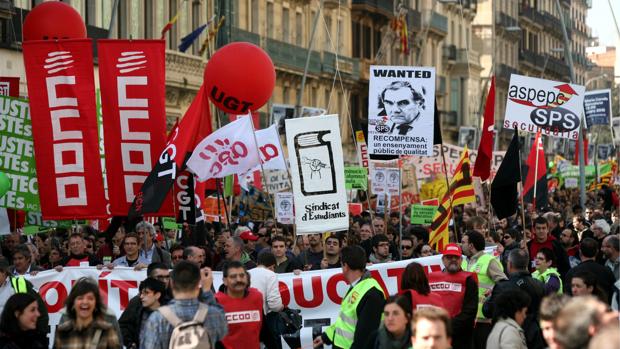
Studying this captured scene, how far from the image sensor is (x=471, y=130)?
5888 centimetres

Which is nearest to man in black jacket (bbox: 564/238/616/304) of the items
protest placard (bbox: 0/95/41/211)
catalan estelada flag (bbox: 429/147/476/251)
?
catalan estelada flag (bbox: 429/147/476/251)

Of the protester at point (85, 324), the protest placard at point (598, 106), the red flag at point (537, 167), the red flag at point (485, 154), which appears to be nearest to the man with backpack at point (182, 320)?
the protester at point (85, 324)

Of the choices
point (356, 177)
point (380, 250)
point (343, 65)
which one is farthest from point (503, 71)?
point (380, 250)

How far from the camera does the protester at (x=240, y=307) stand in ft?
32.4

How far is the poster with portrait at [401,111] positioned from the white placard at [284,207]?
4.35 meters

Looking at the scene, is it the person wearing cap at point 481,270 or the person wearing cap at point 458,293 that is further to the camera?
the person wearing cap at point 481,270

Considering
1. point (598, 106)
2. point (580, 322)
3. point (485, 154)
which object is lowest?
point (580, 322)

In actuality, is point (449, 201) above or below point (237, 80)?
below

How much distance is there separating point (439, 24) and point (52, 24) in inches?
2043

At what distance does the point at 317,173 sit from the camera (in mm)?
14289

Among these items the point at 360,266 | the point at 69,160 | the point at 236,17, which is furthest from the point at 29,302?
the point at 236,17

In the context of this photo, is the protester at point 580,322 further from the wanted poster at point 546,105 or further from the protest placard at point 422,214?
the protest placard at point 422,214

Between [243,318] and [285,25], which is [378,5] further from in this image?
[243,318]

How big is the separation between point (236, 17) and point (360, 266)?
33895mm
